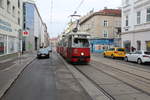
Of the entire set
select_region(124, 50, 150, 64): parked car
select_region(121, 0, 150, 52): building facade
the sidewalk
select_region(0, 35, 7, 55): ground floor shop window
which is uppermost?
select_region(121, 0, 150, 52): building facade

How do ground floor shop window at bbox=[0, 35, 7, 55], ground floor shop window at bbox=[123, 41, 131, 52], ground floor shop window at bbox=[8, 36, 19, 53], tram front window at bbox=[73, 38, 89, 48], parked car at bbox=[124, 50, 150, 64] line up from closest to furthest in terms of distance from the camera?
tram front window at bbox=[73, 38, 89, 48]
parked car at bbox=[124, 50, 150, 64]
ground floor shop window at bbox=[0, 35, 7, 55]
ground floor shop window at bbox=[8, 36, 19, 53]
ground floor shop window at bbox=[123, 41, 131, 52]

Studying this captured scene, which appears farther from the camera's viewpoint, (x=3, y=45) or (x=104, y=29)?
(x=104, y=29)

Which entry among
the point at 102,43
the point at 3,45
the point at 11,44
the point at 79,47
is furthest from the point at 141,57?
the point at 102,43

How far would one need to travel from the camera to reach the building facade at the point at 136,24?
24.2 meters

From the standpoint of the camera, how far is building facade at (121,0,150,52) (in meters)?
24.2

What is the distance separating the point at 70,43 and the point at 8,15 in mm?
9534

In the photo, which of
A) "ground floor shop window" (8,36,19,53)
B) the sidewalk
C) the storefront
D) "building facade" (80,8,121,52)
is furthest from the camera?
the storefront

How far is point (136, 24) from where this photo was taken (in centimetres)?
2667

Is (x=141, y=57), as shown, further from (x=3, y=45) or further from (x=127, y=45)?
(x=3, y=45)

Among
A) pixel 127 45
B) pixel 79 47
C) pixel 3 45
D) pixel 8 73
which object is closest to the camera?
pixel 8 73

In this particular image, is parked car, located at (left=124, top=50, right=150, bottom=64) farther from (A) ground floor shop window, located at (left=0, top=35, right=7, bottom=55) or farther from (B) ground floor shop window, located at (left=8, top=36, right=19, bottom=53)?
(B) ground floor shop window, located at (left=8, top=36, right=19, bottom=53)

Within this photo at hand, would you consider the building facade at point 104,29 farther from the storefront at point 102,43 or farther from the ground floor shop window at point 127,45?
the ground floor shop window at point 127,45

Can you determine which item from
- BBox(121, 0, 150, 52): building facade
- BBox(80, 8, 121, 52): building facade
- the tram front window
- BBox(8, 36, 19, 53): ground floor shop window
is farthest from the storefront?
the tram front window

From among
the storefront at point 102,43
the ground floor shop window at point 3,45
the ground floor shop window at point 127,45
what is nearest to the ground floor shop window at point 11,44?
the ground floor shop window at point 3,45
